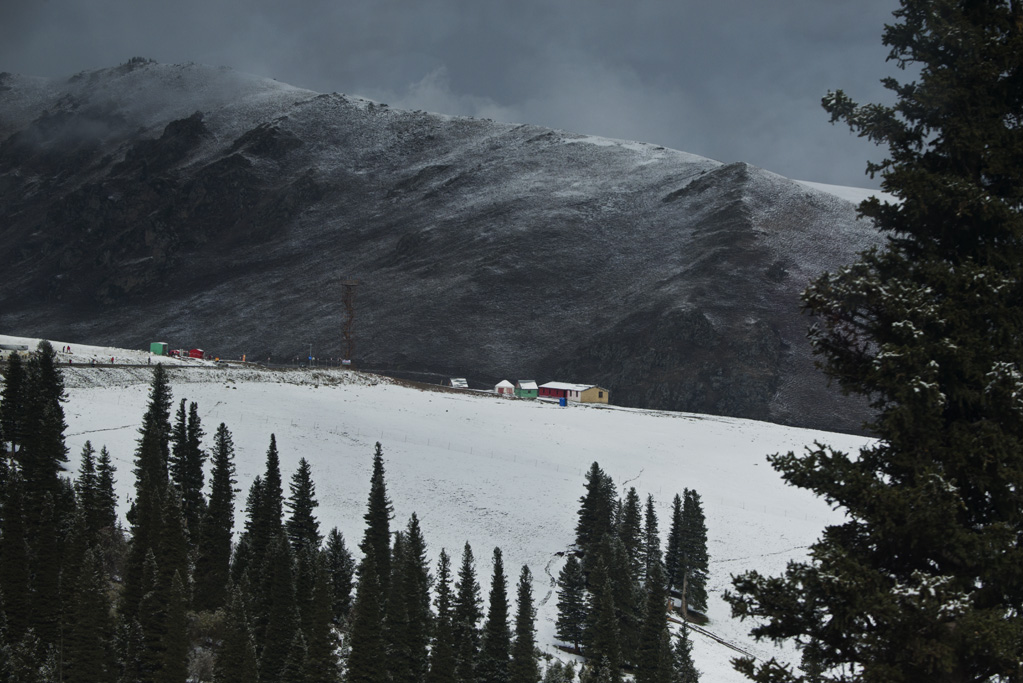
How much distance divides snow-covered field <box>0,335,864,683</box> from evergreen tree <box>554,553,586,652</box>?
1538 millimetres

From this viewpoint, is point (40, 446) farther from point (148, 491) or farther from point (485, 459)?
point (485, 459)

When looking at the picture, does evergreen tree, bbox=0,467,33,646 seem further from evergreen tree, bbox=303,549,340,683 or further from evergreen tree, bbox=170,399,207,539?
evergreen tree, bbox=170,399,207,539

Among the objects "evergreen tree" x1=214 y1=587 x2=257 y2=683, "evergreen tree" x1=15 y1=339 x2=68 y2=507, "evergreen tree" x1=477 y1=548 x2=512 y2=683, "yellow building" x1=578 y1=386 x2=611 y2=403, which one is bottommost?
"evergreen tree" x1=477 y1=548 x2=512 y2=683

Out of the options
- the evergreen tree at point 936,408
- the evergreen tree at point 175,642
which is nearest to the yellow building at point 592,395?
the evergreen tree at point 175,642

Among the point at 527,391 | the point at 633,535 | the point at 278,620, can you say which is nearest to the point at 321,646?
the point at 278,620

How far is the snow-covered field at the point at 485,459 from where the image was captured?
75562mm

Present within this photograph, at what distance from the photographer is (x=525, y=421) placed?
116438mm

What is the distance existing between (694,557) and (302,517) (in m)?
32.3

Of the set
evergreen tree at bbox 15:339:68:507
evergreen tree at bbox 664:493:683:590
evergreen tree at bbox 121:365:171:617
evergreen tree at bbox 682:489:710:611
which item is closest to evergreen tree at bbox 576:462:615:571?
evergreen tree at bbox 664:493:683:590

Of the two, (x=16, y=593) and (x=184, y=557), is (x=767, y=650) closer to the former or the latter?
(x=184, y=557)

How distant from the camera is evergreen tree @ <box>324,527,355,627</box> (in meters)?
61.6

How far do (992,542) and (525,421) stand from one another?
10689cm

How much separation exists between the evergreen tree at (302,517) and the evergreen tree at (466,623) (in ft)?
39.0

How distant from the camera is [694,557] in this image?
7631cm
